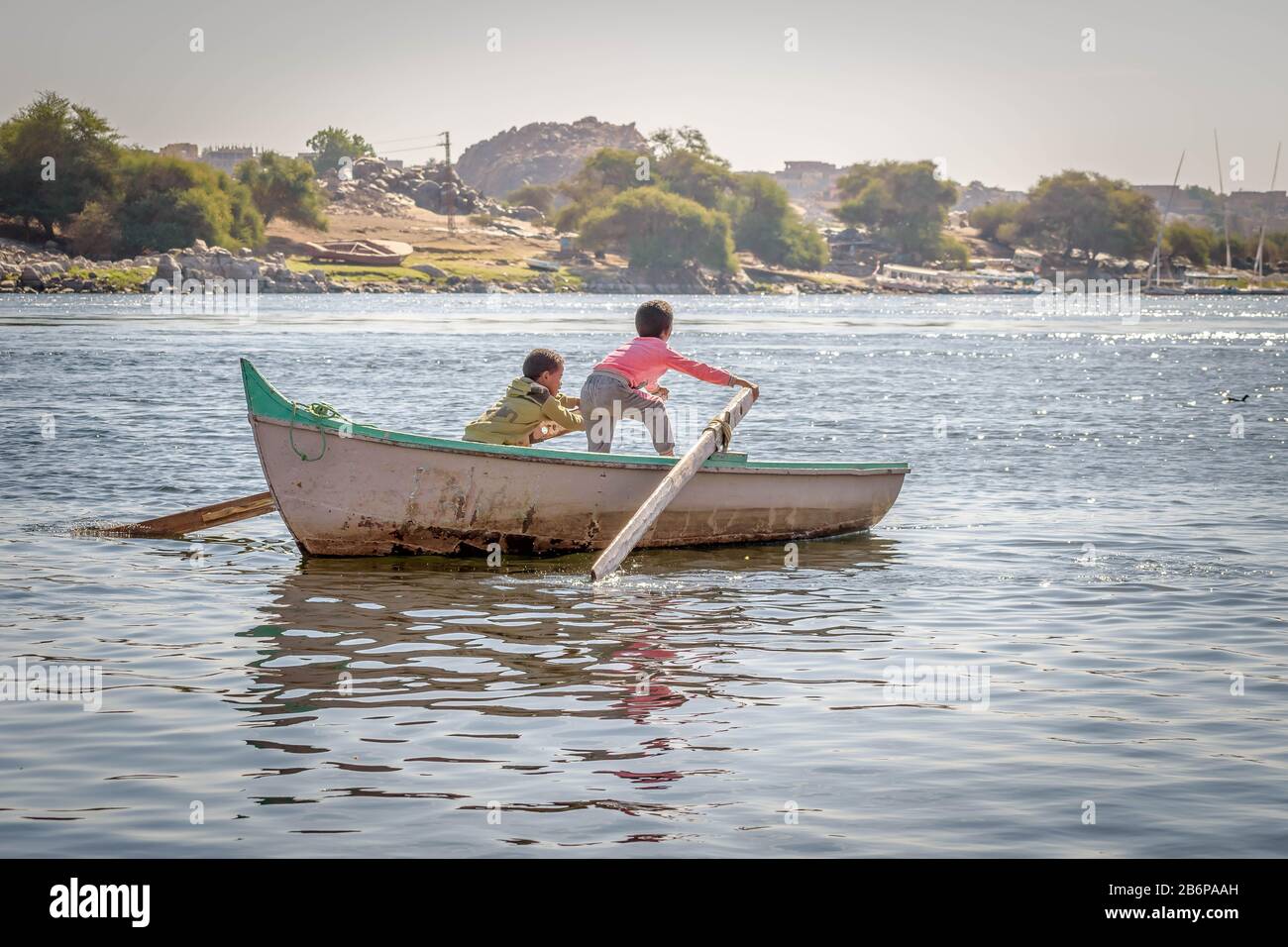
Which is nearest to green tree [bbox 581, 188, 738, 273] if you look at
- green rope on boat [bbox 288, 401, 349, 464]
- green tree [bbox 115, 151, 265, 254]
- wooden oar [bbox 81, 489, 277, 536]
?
green tree [bbox 115, 151, 265, 254]

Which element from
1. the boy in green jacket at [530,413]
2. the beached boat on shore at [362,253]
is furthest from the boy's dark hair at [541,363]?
the beached boat on shore at [362,253]

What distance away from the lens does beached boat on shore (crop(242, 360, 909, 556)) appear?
11094 mm

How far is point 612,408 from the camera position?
478 inches

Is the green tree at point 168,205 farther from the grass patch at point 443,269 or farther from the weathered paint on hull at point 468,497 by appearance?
the weathered paint on hull at point 468,497

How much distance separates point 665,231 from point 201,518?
157m

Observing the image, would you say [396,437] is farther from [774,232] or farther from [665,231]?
[774,232]

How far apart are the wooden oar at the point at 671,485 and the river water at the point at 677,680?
0.99ft

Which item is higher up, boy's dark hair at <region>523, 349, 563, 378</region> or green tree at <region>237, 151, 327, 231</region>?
green tree at <region>237, 151, 327, 231</region>

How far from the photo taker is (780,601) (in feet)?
35.1

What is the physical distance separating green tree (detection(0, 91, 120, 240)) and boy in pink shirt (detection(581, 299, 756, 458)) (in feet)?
361

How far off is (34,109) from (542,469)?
400 ft

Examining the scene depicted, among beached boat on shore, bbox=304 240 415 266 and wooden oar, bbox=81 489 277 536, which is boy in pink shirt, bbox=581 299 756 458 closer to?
wooden oar, bbox=81 489 277 536

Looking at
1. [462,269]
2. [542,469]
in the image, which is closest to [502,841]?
A: [542,469]

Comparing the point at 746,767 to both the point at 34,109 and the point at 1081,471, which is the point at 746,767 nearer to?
the point at 1081,471
